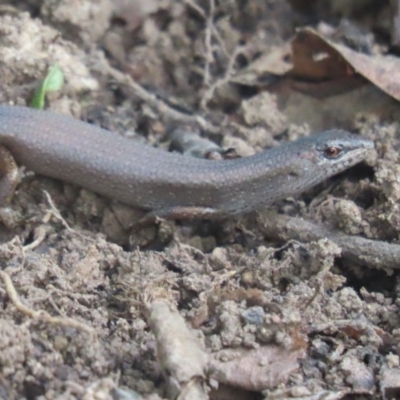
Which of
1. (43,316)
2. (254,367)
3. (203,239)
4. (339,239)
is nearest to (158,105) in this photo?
(203,239)

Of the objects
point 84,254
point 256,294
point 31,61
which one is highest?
point 31,61

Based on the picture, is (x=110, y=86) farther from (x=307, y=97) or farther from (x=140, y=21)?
(x=307, y=97)

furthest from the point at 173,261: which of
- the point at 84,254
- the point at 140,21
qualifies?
the point at 140,21

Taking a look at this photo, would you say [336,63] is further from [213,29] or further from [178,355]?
[178,355]

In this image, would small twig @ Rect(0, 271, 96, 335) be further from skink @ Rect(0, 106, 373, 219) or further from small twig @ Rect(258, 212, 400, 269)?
small twig @ Rect(258, 212, 400, 269)

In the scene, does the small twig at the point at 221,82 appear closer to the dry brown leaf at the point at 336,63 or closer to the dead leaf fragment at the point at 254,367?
the dry brown leaf at the point at 336,63
